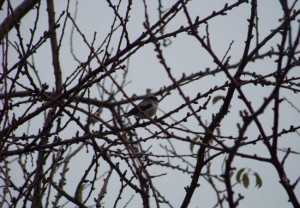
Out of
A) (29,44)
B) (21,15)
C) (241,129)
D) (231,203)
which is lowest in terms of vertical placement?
(231,203)

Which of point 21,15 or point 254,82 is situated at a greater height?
point 21,15

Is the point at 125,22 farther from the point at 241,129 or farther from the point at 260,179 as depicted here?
the point at 260,179

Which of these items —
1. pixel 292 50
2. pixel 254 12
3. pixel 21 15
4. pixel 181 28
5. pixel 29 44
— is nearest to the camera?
pixel 292 50

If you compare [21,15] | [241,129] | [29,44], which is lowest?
[241,129]

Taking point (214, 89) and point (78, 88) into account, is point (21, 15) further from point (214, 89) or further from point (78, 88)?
point (214, 89)


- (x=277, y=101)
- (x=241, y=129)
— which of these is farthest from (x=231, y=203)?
(x=277, y=101)

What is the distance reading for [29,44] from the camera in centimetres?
247

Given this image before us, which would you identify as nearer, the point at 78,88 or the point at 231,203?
the point at 231,203

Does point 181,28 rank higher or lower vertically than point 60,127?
higher

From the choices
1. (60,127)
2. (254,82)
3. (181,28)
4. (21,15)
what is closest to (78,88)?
(60,127)

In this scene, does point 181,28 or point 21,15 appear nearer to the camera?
point 181,28

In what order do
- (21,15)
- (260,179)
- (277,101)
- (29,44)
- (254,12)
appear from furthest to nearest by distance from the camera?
1. (260,179)
2. (21,15)
3. (29,44)
4. (254,12)
5. (277,101)

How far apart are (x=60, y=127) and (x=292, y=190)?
1856mm

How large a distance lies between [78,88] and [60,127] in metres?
0.43
